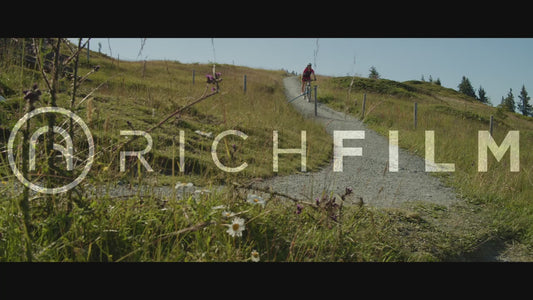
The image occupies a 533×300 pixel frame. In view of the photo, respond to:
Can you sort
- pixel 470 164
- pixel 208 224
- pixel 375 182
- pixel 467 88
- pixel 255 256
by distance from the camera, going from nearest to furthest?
pixel 208 224 → pixel 255 256 → pixel 375 182 → pixel 470 164 → pixel 467 88

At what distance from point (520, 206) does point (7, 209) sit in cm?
639

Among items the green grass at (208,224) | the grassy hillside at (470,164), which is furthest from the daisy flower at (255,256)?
the grassy hillside at (470,164)

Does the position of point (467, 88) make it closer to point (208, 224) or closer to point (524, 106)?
point (524, 106)

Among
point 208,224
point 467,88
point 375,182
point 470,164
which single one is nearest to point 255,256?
point 208,224

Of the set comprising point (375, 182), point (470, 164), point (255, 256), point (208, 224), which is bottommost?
point (255, 256)

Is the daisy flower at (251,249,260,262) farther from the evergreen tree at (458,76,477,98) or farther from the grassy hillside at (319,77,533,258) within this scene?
the evergreen tree at (458,76,477,98)

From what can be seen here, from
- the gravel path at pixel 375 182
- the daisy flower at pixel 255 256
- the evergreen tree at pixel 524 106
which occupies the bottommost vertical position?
the daisy flower at pixel 255 256

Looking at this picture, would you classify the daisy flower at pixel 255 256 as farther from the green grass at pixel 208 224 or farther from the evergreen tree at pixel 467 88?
the evergreen tree at pixel 467 88

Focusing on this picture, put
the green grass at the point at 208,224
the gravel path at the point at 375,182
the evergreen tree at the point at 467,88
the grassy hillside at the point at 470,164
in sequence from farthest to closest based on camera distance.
→ the evergreen tree at the point at 467,88 → the gravel path at the point at 375,182 → the grassy hillside at the point at 470,164 → the green grass at the point at 208,224

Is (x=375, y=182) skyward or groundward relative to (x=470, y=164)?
groundward

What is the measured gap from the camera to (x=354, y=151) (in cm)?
986

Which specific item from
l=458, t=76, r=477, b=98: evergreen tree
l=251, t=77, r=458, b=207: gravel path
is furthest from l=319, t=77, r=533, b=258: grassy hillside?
l=458, t=76, r=477, b=98: evergreen tree
